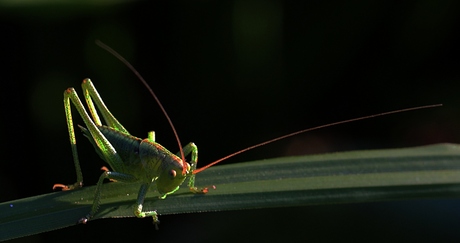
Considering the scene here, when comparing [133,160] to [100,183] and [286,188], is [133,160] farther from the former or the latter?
[286,188]

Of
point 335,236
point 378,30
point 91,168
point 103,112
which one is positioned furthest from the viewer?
point 378,30

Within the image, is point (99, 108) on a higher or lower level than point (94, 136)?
higher

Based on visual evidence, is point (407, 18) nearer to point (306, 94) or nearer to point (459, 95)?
point (459, 95)

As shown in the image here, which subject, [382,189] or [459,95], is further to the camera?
[459,95]

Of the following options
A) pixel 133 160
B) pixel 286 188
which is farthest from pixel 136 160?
pixel 286 188

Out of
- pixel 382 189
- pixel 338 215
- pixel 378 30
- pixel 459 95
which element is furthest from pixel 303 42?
pixel 382 189

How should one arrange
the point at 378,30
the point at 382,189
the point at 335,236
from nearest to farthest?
the point at 382,189, the point at 335,236, the point at 378,30

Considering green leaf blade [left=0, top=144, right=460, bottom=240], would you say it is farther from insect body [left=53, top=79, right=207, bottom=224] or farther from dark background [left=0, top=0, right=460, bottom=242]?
dark background [left=0, top=0, right=460, bottom=242]
